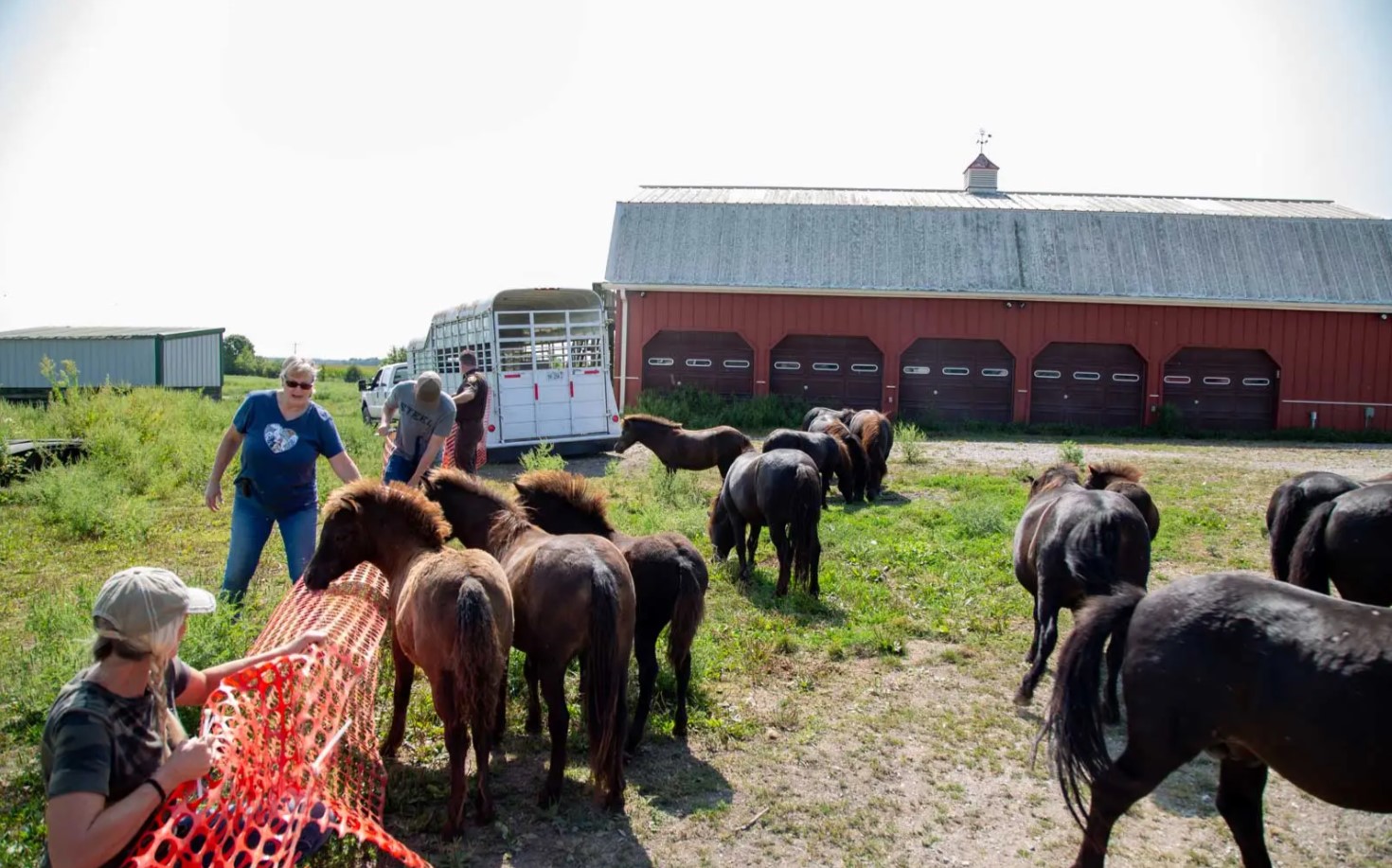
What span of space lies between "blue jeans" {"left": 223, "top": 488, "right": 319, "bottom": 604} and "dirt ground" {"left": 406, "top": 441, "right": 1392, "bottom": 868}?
1.83 metres

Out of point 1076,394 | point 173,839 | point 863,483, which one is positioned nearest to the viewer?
point 173,839

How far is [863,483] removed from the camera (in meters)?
12.8

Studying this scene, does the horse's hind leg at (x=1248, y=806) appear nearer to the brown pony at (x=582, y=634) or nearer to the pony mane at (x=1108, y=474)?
the brown pony at (x=582, y=634)

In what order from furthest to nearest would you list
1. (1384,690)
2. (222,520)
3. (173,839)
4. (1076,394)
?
(1076,394) → (222,520) → (1384,690) → (173,839)

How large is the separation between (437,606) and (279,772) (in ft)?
3.24

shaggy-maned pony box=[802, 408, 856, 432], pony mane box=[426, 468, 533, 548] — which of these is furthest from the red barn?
pony mane box=[426, 468, 533, 548]

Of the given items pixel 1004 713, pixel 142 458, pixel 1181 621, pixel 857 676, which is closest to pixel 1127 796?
pixel 1181 621

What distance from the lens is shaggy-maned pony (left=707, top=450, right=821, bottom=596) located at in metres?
7.77

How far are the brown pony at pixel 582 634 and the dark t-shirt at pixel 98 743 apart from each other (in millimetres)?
1994

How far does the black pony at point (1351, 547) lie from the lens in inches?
211

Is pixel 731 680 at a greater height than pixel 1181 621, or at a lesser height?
lesser

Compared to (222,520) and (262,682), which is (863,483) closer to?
(222,520)

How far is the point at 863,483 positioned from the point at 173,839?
10.9m

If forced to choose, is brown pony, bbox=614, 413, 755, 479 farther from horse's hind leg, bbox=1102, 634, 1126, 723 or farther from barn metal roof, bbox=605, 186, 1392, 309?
barn metal roof, bbox=605, 186, 1392, 309
